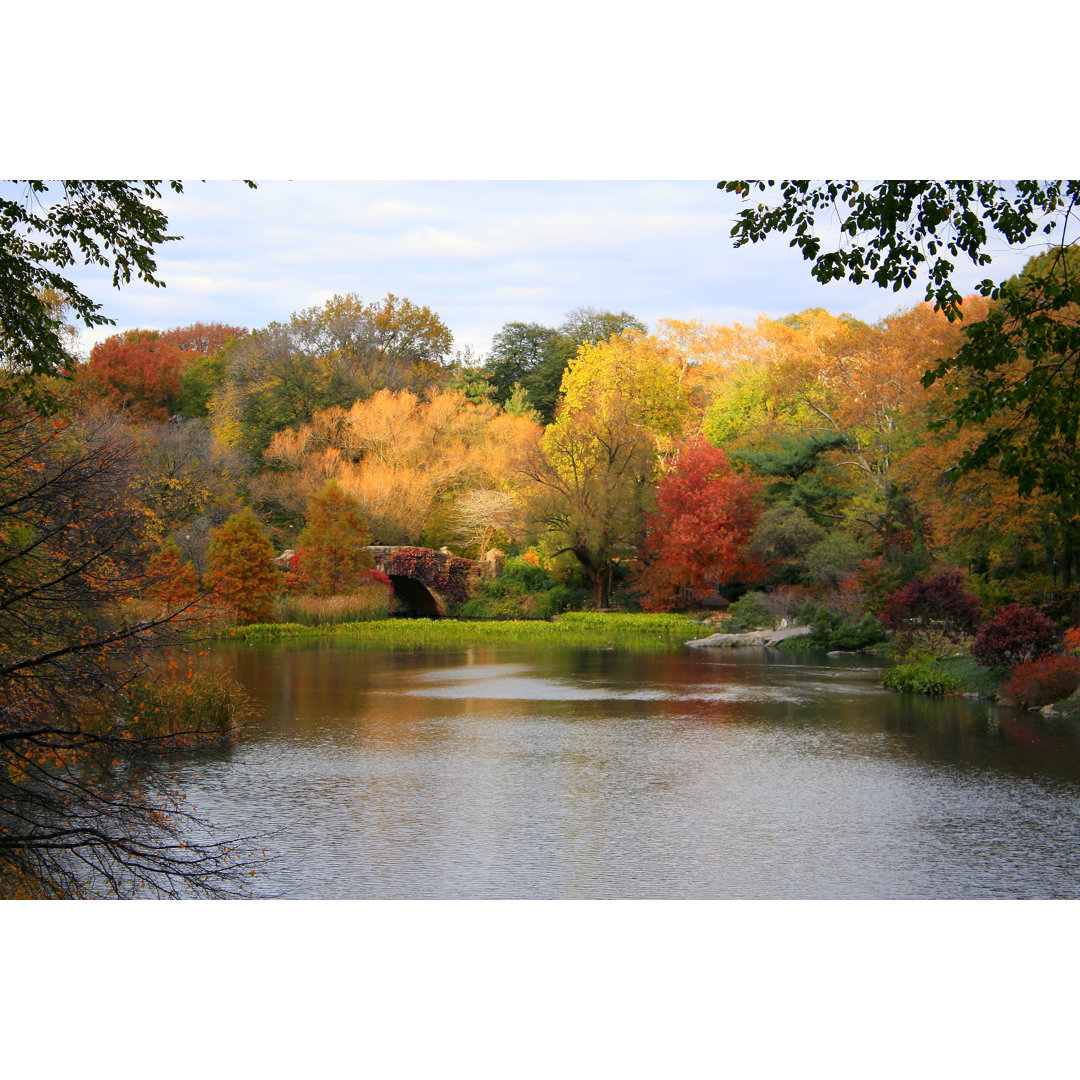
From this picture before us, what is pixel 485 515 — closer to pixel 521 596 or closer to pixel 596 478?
pixel 521 596

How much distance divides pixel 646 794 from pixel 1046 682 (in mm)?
6364

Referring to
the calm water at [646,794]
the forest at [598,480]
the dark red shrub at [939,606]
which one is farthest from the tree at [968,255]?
the dark red shrub at [939,606]

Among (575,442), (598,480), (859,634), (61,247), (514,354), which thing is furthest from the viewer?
Answer: (514,354)

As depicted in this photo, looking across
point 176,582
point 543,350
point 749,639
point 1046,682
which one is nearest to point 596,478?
point 749,639

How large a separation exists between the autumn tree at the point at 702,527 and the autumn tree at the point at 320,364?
27.6 feet

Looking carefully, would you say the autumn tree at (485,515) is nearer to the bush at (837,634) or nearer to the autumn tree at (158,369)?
the autumn tree at (158,369)

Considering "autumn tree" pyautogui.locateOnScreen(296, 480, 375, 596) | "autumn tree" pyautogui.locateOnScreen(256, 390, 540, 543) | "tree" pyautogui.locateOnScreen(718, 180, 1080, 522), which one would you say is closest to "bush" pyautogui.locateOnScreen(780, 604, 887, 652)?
"autumn tree" pyautogui.locateOnScreen(256, 390, 540, 543)

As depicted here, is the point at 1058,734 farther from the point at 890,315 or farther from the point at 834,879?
the point at 890,315

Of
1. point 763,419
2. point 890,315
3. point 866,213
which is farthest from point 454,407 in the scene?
point 866,213

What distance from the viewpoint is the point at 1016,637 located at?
12125 mm

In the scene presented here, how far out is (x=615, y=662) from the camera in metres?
16.8

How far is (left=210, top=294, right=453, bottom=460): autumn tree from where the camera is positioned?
89.1 feet

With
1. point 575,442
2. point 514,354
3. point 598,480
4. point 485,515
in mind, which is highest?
point 514,354

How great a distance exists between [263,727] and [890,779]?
5.65 metres
